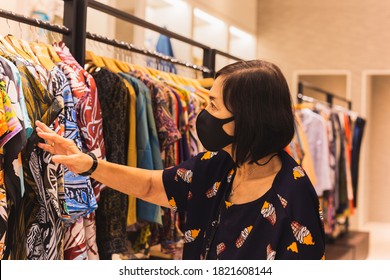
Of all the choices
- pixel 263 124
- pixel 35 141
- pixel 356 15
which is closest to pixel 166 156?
pixel 35 141

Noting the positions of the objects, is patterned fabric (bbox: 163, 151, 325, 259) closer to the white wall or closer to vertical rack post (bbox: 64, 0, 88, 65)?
vertical rack post (bbox: 64, 0, 88, 65)

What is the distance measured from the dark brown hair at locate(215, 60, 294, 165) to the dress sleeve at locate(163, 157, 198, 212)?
9.1 inches

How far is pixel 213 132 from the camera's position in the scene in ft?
5.44

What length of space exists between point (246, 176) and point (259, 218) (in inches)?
5.8

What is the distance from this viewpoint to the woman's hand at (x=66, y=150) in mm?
1630

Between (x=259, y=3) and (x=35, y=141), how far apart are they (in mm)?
6983

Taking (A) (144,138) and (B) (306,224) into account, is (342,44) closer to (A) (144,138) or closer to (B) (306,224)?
(A) (144,138)

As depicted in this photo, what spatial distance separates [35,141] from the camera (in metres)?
1.84

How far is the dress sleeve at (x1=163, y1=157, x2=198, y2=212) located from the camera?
177 centimetres

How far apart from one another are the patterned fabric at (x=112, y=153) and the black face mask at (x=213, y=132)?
2.43 ft

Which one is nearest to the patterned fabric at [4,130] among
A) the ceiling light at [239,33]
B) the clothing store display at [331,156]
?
the clothing store display at [331,156]

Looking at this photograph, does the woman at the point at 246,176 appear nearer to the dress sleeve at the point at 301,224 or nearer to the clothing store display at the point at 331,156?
the dress sleeve at the point at 301,224

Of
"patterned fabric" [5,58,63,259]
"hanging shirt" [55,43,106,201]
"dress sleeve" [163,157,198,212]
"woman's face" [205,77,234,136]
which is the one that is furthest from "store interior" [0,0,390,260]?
"woman's face" [205,77,234,136]
